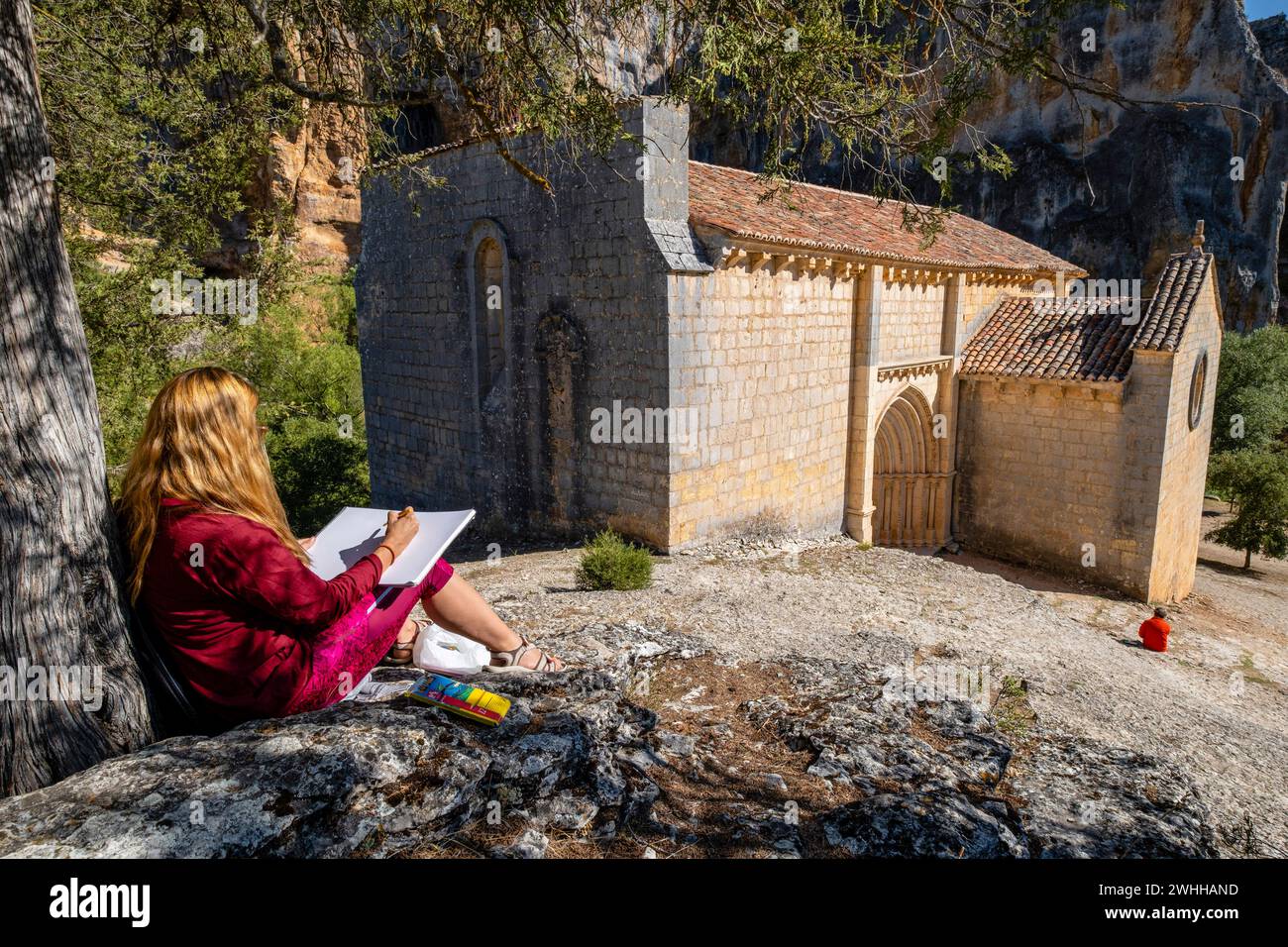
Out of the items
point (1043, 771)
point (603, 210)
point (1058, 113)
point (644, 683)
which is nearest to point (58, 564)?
point (644, 683)

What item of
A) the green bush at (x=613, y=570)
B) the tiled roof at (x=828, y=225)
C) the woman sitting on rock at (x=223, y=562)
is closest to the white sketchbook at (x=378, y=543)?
the woman sitting on rock at (x=223, y=562)

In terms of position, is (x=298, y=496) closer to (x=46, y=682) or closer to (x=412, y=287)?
(x=412, y=287)

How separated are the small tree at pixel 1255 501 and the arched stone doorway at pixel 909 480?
8603mm

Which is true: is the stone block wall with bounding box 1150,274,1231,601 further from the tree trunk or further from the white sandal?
the tree trunk

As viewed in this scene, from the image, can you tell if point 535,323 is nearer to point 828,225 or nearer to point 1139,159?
point 828,225

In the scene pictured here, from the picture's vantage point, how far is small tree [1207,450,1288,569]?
1736 centimetres

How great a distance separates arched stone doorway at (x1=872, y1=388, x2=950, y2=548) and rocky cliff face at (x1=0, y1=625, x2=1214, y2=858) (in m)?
10.5

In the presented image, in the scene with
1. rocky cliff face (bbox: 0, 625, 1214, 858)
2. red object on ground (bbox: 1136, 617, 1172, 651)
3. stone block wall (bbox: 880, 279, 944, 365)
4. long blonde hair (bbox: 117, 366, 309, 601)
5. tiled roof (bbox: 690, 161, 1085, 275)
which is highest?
tiled roof (bbox: 690, 161, 1085, 275)

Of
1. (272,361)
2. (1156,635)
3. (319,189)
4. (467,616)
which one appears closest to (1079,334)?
(1156,635)

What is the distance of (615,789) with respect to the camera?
2871 millimetres

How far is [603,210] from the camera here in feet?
30.8

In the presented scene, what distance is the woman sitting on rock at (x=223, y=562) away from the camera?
8.70 ft

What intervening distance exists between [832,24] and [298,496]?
1760cm

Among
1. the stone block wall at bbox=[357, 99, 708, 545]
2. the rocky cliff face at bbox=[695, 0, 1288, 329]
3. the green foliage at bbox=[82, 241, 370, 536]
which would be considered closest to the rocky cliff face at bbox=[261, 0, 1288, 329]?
the rocky cliff face at bbox=[695, 0, 1288, 329]
